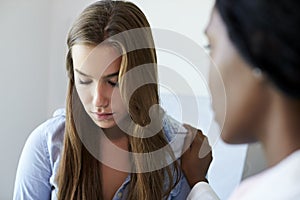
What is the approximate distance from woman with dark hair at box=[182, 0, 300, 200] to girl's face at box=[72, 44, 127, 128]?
1.22ft

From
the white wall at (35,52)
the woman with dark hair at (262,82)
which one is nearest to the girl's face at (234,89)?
the woman with dark hair at (262,82)

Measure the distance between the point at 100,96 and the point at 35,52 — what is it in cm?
67

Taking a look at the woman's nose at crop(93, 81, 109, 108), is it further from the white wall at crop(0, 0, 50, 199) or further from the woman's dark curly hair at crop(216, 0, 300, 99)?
the white wall at crop(0, 0, 50, 199)

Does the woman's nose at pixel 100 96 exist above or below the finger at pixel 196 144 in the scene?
above

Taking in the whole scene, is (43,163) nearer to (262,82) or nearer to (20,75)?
(20,75)

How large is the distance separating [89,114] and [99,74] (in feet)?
0.36

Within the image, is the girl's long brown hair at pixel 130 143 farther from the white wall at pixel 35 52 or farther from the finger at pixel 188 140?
the white wall at pixel 35 52

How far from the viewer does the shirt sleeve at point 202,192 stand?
2.41 feet

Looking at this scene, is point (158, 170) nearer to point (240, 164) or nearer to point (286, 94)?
point (240, 164)

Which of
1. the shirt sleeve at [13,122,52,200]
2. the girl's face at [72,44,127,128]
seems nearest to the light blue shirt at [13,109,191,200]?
the shirt sleeve at [13,122,52,200]

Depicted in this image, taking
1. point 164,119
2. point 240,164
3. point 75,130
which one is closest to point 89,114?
point 75,130

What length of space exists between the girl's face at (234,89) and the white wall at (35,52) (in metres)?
0.78

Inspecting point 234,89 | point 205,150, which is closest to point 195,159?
point 205,150

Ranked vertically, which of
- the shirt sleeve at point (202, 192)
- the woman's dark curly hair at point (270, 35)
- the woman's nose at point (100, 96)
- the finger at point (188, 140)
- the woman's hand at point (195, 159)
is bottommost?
the shirt sleeve at point (202, 192)
